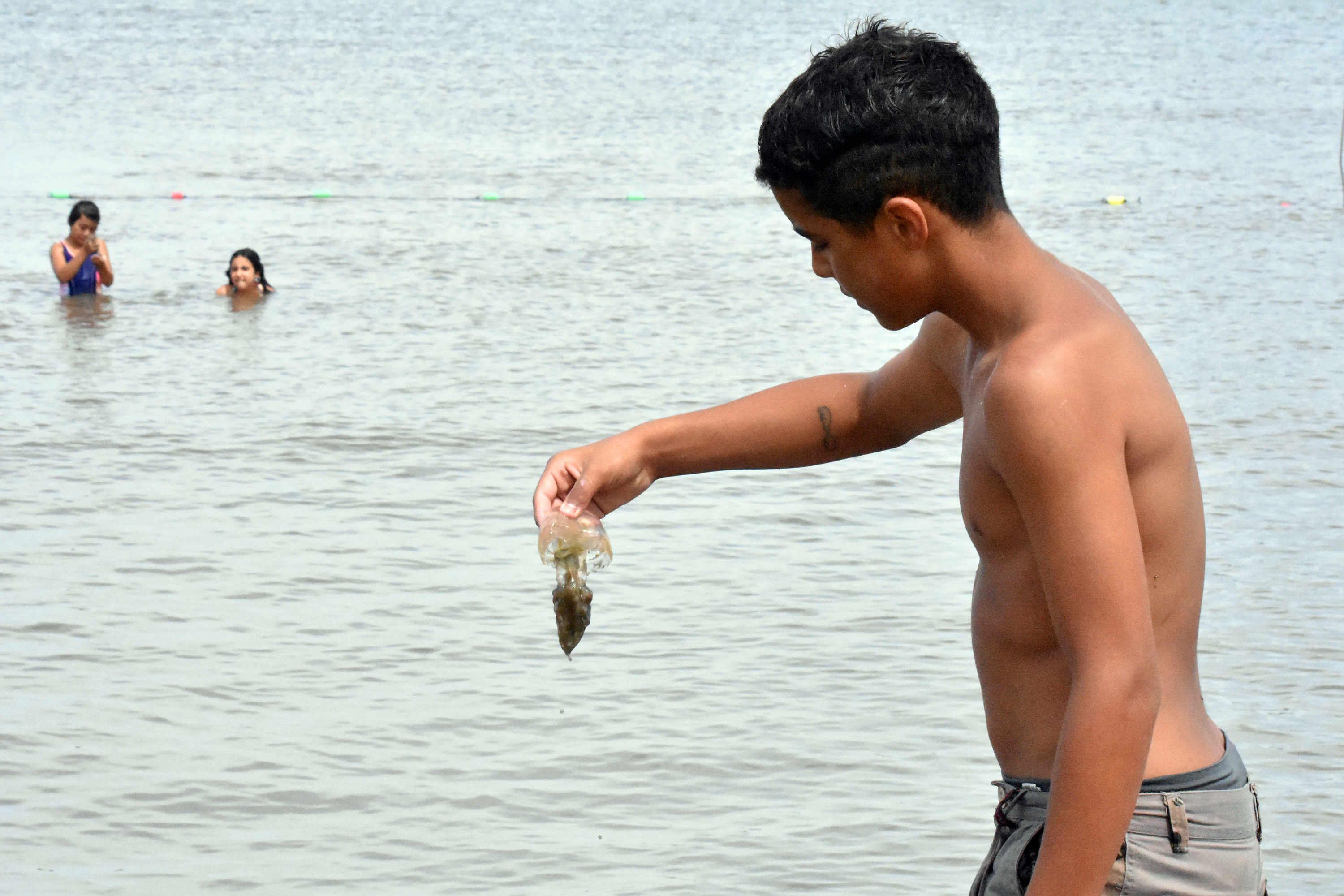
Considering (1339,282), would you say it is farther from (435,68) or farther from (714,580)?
(435,68)

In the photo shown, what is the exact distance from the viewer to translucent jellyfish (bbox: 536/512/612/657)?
2.48 meters

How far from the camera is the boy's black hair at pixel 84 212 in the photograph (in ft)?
47.4

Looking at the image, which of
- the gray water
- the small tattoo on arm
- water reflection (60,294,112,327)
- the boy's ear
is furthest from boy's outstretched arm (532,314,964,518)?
water reflection (60,294,112,327)

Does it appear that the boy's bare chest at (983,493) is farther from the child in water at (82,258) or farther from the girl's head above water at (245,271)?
the child in water at (82,258)

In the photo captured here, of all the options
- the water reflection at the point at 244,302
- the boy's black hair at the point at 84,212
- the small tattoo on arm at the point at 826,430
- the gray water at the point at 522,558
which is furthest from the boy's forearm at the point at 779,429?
the boy's black hair at the point at 84,212

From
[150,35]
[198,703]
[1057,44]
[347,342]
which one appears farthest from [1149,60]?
[198,703]

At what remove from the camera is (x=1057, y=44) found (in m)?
42.9

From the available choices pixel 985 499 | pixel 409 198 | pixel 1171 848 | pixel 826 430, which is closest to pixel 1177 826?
pixel 1171 848

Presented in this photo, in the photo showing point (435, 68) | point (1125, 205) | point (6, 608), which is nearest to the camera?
point (6, 608)

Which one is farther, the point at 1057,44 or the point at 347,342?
the point at 1057,44

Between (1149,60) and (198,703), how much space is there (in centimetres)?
3598

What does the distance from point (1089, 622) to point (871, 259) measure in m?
0.50

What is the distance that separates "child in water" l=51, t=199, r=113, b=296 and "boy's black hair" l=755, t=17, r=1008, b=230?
12998mm

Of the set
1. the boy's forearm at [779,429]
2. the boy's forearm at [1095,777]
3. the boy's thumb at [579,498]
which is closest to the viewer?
the boy's forearm at [1095,777]
